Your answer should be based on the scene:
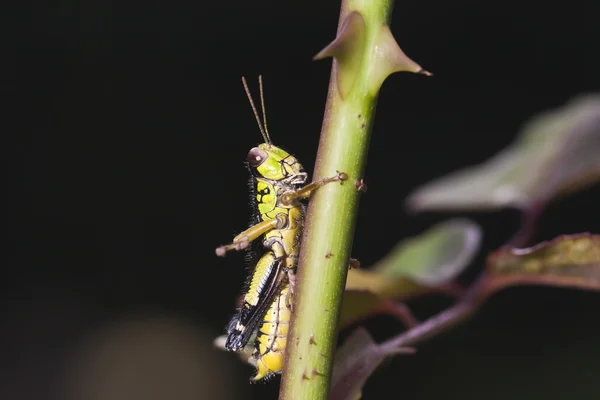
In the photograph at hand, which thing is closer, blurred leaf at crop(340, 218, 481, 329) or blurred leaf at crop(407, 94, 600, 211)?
blurred leaf at crop(340, 218, 481, 329)

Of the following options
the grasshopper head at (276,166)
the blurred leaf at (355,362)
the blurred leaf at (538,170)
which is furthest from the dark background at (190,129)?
the blurred leaf at (355,362)

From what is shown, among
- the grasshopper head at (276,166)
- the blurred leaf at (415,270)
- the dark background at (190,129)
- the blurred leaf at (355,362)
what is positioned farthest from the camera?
the dark background at (190,129)

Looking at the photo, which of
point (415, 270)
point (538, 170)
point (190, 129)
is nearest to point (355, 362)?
point (415, 270)

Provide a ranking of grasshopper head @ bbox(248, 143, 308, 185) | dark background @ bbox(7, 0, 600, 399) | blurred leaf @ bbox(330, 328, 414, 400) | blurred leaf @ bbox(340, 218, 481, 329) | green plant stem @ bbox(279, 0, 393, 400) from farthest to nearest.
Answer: dark background @ bbox(7, 0, 600, 399) < grasshopper head @ bbox(248, 143, 308, 185) < blurred leaf @ bbox(340, 218, 481, 329) < blurred leaf @ bbox(330, 328, 414, 400) < green plant stem @ bbox(279, 0, 393, 400)

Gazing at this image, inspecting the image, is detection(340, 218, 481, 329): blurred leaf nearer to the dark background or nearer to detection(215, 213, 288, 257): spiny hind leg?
detection(215, 213, 288, 257): spiny hind leg

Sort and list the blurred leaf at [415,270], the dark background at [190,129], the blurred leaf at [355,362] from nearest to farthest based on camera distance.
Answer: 1. the blurred leaf at [355,362]
2. the blurred leaf at [415,270]
3. the dark background at [190,129]

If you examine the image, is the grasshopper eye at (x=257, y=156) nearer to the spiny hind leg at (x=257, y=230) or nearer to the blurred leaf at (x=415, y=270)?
the spiny hind leg at (x=257, y=230)

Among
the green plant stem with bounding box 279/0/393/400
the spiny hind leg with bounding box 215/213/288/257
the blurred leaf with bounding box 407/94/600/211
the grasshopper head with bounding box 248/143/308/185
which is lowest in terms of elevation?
the green plant stem with bounding box 279/0/393/400

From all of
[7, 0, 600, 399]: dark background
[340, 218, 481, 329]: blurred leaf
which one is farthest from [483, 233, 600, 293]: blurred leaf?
[7, 0, 600, 399]: dark background
